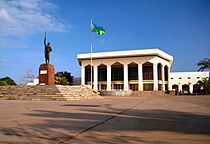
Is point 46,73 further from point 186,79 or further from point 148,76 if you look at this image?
point 186,79

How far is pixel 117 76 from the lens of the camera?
184 feet

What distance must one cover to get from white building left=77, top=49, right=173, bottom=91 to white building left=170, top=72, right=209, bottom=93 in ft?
17.9

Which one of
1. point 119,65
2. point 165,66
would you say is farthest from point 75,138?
point 165,66

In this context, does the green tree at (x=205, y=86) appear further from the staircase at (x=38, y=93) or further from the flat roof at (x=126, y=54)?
the staircase at (x=38, y=93)

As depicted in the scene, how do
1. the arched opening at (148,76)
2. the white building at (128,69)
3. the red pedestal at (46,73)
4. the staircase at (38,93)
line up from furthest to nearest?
the arched opening at (148,76), the white building at (128,69), the red pedestal at (46,73), the staircase at (38,93)

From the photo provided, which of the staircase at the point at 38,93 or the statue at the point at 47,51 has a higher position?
the statue at the point at 47,51

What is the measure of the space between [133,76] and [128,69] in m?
1.98

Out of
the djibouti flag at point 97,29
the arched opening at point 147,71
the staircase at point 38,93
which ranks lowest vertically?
the staircase at point 38,93

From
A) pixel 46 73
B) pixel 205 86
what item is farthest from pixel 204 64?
pixel 46 73

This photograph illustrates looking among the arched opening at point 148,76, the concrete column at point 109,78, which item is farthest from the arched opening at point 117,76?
the arched opening at point 148,76

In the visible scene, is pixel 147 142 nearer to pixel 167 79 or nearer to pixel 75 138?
pixel 75 138

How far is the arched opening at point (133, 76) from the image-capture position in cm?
5394

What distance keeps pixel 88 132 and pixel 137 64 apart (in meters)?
47.6

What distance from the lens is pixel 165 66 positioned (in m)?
59.0
